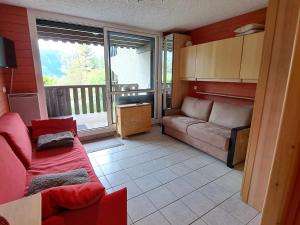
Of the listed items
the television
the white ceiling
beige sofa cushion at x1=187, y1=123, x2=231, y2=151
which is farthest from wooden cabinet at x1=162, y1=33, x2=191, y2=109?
the television

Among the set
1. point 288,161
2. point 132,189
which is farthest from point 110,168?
point 288,161

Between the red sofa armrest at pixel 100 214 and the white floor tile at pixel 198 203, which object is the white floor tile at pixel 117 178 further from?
the red sofa armrest at pixel 100 214

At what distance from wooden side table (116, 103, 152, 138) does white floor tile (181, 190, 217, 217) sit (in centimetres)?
207

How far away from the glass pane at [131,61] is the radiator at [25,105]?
5.09ft

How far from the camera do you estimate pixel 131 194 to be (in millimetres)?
2025

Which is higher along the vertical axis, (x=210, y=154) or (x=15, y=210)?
(x=15, y=210)

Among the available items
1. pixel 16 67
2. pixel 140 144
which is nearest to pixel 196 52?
pixel 140 144

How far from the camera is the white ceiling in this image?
2.51 meters

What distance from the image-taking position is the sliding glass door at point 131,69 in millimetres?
3887

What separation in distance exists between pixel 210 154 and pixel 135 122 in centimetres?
171

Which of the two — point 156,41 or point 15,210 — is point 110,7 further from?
point 15,210

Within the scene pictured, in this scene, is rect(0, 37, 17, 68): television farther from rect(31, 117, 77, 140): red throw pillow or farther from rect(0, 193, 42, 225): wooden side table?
rect(0, 193, 42, 225): wooden side table

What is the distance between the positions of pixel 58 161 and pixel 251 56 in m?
3.05

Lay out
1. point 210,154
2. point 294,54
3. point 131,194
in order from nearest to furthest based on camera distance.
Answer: point 294,54 < point 131,194 < point 210,154
